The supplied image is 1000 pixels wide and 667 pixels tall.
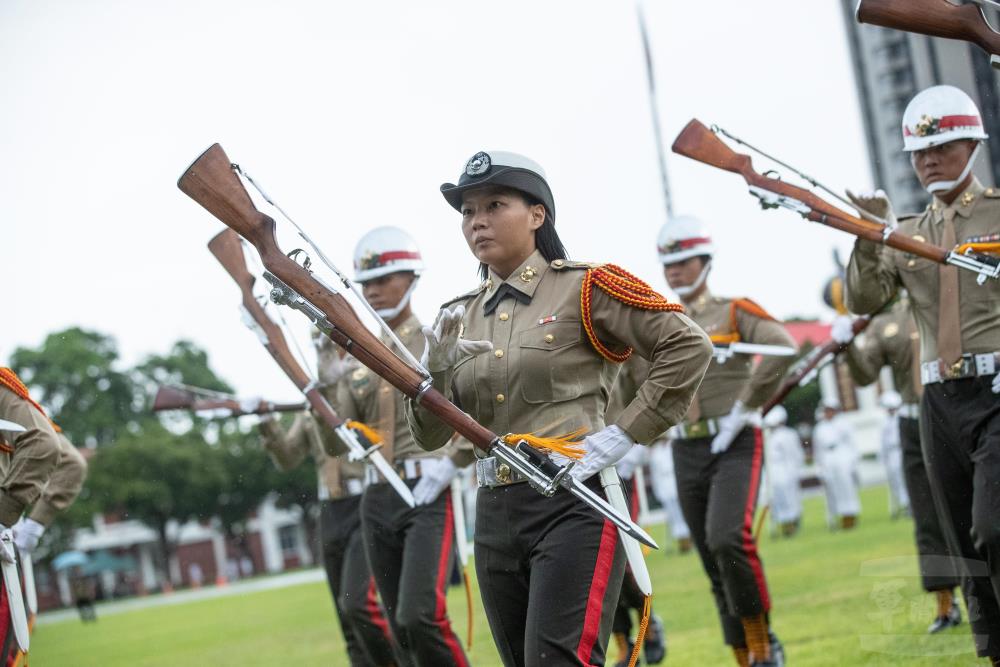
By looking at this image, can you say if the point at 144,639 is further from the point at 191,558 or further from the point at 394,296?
the point at 191,558

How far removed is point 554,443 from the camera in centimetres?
543

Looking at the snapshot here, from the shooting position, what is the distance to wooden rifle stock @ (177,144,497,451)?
5.35 metres

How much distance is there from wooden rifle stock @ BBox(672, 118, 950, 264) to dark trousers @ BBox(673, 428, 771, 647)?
2539mm

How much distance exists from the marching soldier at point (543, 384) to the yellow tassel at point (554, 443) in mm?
13

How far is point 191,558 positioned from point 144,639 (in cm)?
5312

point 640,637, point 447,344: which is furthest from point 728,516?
point 447,344

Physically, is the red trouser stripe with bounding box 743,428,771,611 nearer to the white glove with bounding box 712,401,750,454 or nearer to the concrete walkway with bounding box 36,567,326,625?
the white glove with bounding box 712,401,750,454

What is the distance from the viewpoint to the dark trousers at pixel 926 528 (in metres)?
9.99

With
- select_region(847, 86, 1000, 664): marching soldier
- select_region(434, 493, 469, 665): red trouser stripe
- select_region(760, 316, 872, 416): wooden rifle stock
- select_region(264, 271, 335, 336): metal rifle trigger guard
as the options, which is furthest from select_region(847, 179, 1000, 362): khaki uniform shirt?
select_region(264, 271, 335, 336): metal rifle trigger guard

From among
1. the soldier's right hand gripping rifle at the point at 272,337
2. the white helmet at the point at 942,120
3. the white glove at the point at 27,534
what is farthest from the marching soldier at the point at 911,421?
the white glove at the point at 27,534

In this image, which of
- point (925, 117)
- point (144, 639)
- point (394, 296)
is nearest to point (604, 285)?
point (925, 117)

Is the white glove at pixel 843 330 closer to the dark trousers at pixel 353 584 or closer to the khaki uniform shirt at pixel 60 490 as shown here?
the dark trousers at pixel 353 584

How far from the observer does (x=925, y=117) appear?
23.8 feet

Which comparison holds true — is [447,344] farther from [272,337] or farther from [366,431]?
[272,337]
